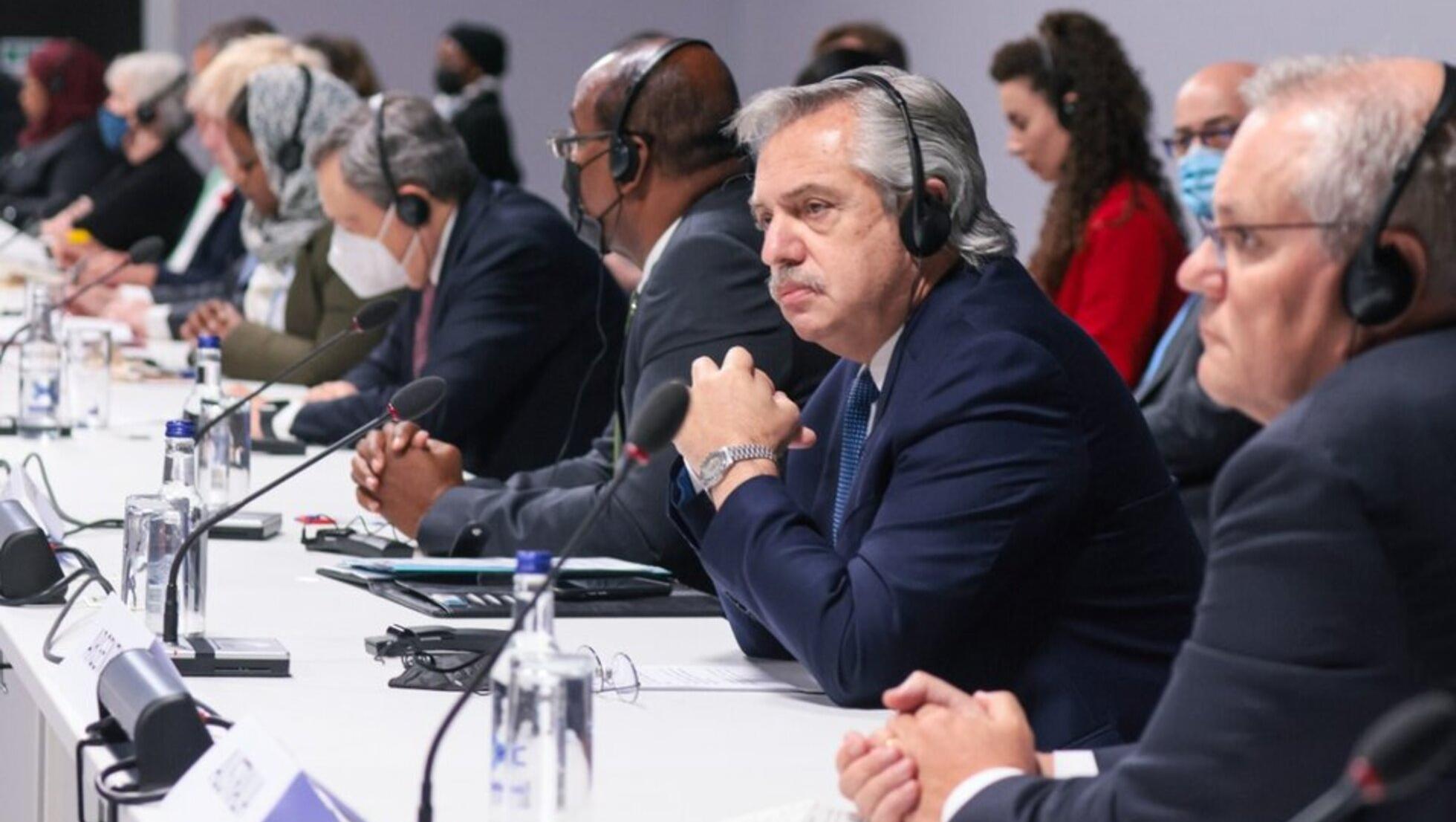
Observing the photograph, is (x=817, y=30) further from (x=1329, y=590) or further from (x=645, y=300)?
(x=1329, y=590)

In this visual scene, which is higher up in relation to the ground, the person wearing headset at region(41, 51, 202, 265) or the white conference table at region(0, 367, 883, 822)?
the white conference table at region(0, 367, 883, 822)

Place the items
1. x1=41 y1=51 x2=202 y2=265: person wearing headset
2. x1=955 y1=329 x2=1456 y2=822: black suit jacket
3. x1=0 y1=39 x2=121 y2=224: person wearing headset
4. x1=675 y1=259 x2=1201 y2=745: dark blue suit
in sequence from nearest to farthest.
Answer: x1=955 y1=329 x2=1456 y2=822: black suit jacket → x1=675 y1=259 x2=1201 y2=745: dark blue suit → x1=41 y1=51 x2=202 y2=265: person wearing headset → x1=0 y1=39 x2=121 y2=224: person wearing headset

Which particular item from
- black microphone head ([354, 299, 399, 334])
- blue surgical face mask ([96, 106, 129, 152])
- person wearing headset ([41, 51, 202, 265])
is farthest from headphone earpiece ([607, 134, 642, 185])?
blue surgical face mask ([96, 106, 129, 152])

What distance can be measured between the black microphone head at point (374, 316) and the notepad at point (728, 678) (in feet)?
2.44

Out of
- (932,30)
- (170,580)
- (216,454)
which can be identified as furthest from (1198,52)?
(170,580)

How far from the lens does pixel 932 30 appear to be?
6.82 meters

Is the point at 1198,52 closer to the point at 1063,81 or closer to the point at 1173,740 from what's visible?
the point at 1063,81

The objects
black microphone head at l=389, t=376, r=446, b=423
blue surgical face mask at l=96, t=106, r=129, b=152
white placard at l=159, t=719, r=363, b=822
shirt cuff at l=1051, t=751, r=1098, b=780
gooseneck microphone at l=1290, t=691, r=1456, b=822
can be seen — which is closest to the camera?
gooseneck microphone at l=1290, t=691, r=1456, b=822

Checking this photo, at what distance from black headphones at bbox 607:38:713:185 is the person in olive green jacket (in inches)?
66.3

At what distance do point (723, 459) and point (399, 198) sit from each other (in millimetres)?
1885

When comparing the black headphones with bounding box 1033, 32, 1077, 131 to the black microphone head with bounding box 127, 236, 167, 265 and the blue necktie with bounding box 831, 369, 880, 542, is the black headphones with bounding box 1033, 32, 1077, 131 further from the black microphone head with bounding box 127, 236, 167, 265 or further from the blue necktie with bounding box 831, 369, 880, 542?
the blue necktie with bounding box 831, 369, 880, 542

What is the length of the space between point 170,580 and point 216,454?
1150mm

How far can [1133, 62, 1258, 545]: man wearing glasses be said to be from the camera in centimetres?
350

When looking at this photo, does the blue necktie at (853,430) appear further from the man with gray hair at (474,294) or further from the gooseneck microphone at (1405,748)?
the man with gray hair at (474,294)
